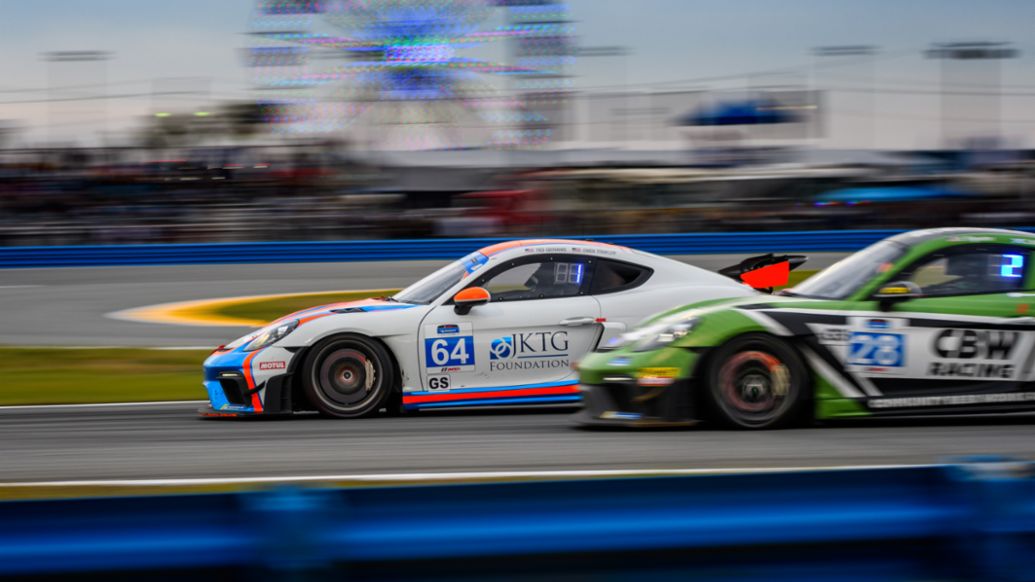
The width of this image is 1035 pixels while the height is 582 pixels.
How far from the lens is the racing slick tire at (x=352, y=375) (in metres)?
7.96

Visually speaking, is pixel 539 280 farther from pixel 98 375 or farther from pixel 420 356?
pixel 98 375

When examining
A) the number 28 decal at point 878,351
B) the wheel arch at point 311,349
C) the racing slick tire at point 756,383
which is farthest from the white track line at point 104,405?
the number 28 decal at point 878,351

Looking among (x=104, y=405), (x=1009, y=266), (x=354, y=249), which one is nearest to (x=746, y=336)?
(x=1009, y=266)

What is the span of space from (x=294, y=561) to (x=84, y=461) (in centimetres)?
404

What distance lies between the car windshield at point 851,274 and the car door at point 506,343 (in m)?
1.42

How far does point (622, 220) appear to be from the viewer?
80.9ft

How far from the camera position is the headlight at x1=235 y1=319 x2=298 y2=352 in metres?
8.00

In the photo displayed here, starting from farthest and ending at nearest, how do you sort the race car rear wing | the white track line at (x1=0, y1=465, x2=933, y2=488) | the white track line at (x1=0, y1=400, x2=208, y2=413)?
the white track line at (x1=0, y1=400, x2=208, y2=413) → the race car rear wing → the white track line at (x1=0, y1=465, x2=933, y2=488)

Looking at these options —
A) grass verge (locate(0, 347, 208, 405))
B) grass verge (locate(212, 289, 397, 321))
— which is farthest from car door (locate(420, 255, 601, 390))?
grass verge (locate(212, 289, 397, 321))

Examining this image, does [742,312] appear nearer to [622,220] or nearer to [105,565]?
[105,565]

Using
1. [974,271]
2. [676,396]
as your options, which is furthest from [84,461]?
[974,271]

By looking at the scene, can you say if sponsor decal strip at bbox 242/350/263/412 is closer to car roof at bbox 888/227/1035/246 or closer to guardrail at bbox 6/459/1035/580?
car roof at bbox 888/227/1035/246

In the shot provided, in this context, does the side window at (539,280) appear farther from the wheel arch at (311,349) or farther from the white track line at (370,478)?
the white track line at (370,478)

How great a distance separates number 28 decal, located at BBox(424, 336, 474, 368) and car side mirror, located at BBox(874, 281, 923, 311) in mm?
2617
